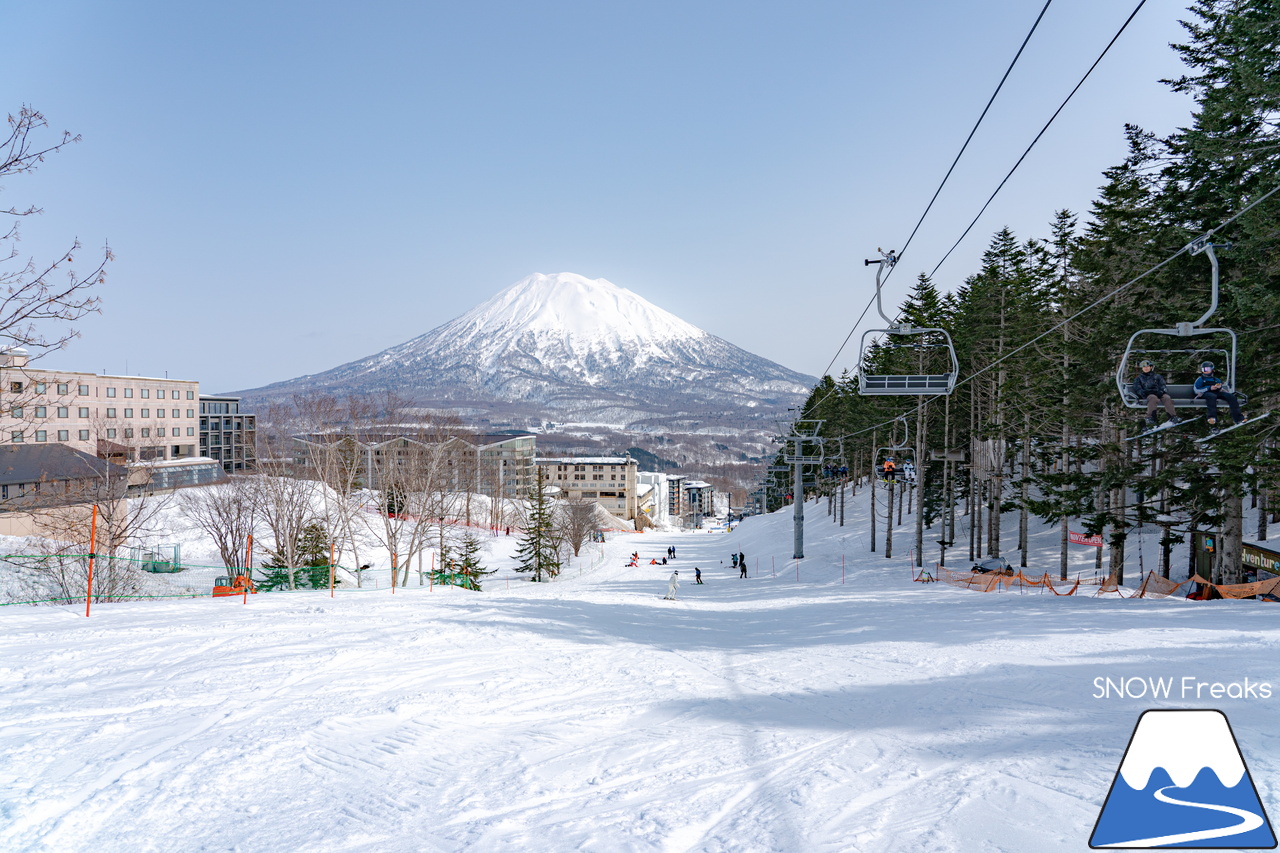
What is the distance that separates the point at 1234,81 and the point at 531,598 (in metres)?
21.9

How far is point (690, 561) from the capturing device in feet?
160

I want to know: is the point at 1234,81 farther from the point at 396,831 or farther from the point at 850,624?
the point at 396,831

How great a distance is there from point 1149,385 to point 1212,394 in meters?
0.84

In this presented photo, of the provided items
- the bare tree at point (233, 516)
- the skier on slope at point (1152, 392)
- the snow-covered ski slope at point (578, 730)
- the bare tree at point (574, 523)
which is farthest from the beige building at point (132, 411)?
the skier on slope at point (1152, 392)

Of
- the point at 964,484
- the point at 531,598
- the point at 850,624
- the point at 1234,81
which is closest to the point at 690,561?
the point at 964,484

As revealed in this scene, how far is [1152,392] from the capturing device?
1102cm

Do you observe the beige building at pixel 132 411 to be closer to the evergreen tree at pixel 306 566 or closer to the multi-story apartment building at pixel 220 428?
the multi-story apartment building at pixel 220 428

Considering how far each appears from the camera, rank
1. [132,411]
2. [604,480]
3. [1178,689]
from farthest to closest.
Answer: [604,480] < [132,411] < [1178,689]

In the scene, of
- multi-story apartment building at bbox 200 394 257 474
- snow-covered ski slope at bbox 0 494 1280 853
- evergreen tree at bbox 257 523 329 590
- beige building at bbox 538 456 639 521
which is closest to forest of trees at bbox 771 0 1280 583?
snow-covered ski slope at bbox 0 494 1280 853

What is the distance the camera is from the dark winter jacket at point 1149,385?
11.0 metres

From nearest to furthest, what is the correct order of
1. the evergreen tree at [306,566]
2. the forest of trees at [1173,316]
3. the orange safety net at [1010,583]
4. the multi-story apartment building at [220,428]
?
the forest of trees at [1173,316] < the orange safety net at [1010,583] < the evergreen tree at [306,566] < the multi-story apartment building at [220,428]

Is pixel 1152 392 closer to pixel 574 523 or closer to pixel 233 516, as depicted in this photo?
pixel 233 516

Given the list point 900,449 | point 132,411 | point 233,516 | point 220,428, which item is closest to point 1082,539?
point 900,449

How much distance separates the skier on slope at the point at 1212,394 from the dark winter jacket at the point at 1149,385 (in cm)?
47
